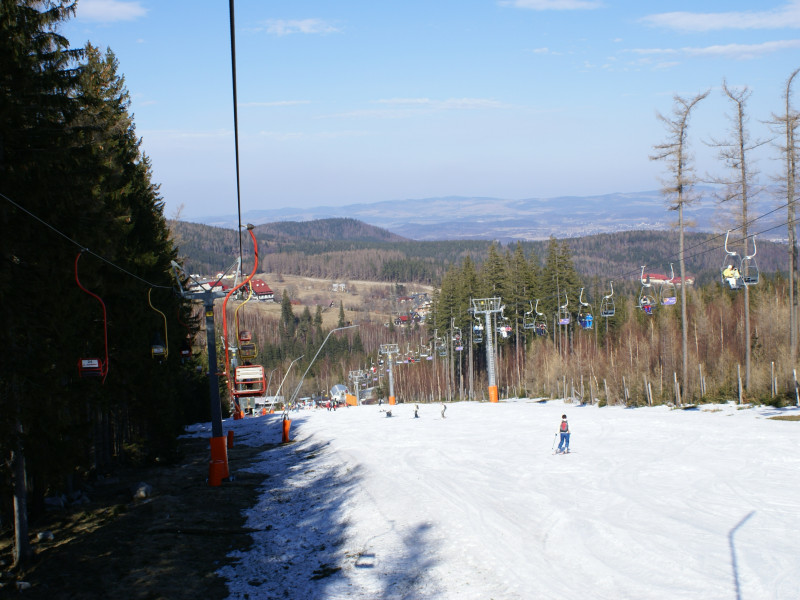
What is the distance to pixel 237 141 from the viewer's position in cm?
1100

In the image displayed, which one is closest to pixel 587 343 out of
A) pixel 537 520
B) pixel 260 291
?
pixel 260 291

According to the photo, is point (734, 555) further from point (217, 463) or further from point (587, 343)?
point (587, 343)

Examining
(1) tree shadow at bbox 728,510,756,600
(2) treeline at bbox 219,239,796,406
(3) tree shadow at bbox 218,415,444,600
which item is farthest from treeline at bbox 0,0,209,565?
(2) treeline at bbox 219,239,796,406

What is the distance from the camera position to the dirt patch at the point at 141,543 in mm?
13125

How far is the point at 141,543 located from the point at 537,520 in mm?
8909

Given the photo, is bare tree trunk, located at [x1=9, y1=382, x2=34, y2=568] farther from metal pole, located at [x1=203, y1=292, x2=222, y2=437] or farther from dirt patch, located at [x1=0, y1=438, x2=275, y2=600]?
metal pole, located at [x1=203, y1=292, x2=222, y2=437]

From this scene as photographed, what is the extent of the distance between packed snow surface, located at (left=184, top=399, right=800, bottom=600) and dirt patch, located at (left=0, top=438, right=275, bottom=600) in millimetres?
689

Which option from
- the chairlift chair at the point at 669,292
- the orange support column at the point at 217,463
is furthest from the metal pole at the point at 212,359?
the chairlift chair at the point at 669,292

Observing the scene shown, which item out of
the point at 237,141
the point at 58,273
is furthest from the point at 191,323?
the point at 237,141

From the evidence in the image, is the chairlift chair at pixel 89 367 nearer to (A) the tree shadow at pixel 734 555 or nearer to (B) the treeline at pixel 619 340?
(A) the tree shadow at pixel 734 555

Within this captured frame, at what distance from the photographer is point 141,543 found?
51.9ft

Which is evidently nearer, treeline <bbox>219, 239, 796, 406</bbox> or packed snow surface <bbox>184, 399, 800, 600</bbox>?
packed snow surface <bbox>184, 399, 800, 600</bbox>

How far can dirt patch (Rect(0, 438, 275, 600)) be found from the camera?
13125 millimetres

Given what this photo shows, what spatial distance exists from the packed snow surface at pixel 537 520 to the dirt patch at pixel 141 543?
0.69 m
